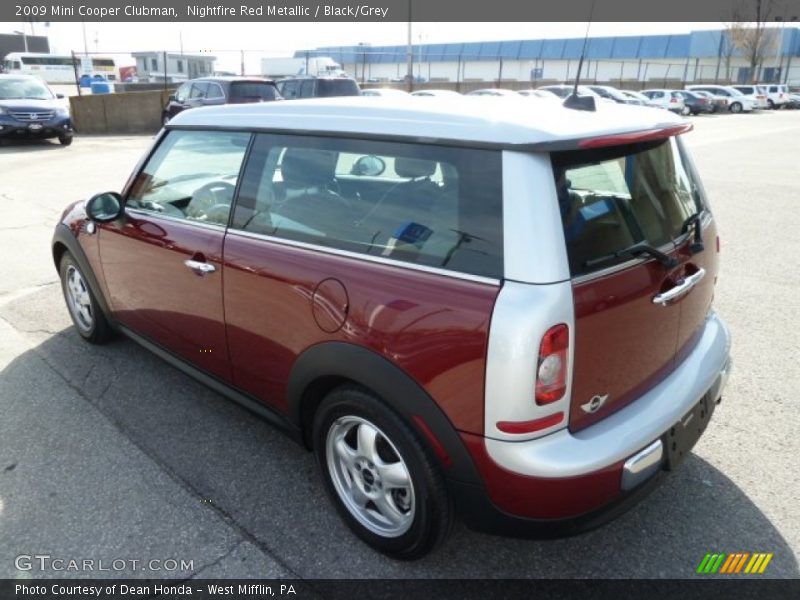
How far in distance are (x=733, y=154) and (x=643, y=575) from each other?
15161 millimetres

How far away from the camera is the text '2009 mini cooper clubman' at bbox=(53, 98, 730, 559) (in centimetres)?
187

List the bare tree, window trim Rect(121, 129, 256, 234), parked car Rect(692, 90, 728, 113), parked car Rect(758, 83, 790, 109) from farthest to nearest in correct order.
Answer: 1. the bare tree
2. parked car Rect(758, 83, 790, 109)
3. parked car Rect(692, 90, 728, 113)
4. window trim Rect(121, 129, 256, 234)

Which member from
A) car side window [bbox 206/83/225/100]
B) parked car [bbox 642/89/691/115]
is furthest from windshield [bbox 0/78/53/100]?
parked car [bbox 642/89/691/115]

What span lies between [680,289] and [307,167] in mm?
1508

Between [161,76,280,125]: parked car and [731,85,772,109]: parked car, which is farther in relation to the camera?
[731,85,772,109]: parked car

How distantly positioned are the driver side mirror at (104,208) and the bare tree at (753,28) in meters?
56.4

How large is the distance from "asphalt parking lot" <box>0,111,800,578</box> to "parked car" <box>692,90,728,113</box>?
35.3m

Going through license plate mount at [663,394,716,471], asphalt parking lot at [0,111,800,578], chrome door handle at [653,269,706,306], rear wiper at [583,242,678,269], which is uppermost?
rear wiper at [583,242,678,269]

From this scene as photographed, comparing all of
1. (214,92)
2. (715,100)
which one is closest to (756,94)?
(715,100)

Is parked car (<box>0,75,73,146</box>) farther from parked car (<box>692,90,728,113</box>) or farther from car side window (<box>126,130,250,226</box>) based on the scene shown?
parked car (<box>692,90,728,113</box>)

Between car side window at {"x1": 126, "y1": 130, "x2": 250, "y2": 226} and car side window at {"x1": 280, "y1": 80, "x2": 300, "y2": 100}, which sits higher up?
car side window at {"x1": 280, "y1": 80, "x2": 300, "y2": 100}

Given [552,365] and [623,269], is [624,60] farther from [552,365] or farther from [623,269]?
[552,365]

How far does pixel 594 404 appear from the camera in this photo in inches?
79.3

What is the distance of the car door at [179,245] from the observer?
283 centimetres
